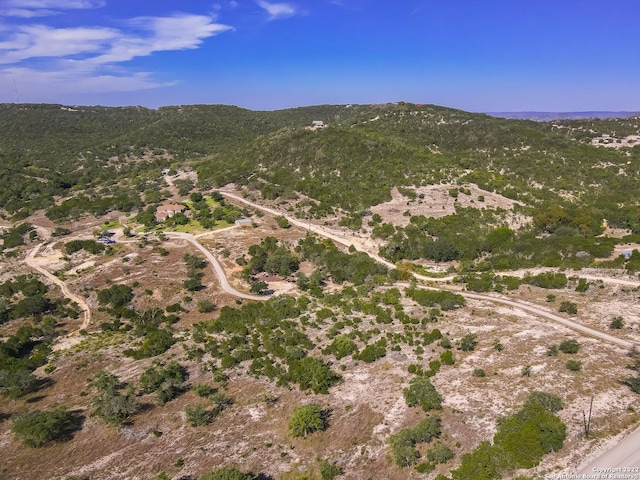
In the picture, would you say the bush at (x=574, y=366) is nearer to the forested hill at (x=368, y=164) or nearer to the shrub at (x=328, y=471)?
the shrub at (x=328, y=471)

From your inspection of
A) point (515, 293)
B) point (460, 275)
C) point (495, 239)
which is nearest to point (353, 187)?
point (495, 239)

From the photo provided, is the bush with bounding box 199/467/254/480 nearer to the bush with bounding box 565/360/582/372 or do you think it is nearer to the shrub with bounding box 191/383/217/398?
the shrub with bounding box 191/383/217/398

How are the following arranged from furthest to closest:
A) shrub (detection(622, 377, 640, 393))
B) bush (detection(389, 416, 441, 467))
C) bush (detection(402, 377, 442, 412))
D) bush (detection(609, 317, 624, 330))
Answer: bush (detection(609, 317, 624, 330))
bush (detection(402, 377, 442, 412))
shrub (detection(622, 377, 640, 393))
bush (detection(389, 416, 441, 467))

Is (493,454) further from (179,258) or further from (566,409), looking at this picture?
(179,258)

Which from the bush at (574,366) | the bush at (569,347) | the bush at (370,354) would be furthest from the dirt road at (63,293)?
the bush at (569,347)

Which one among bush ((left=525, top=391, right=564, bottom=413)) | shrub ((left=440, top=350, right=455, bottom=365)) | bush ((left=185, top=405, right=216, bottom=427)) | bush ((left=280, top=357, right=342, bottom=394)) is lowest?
bush ((left=185, top=405, right=216, bottom=427))

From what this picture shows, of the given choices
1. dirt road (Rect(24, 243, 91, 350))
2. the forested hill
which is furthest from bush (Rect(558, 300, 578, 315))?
dirt road (Rect(24, 243, 91, 350))
